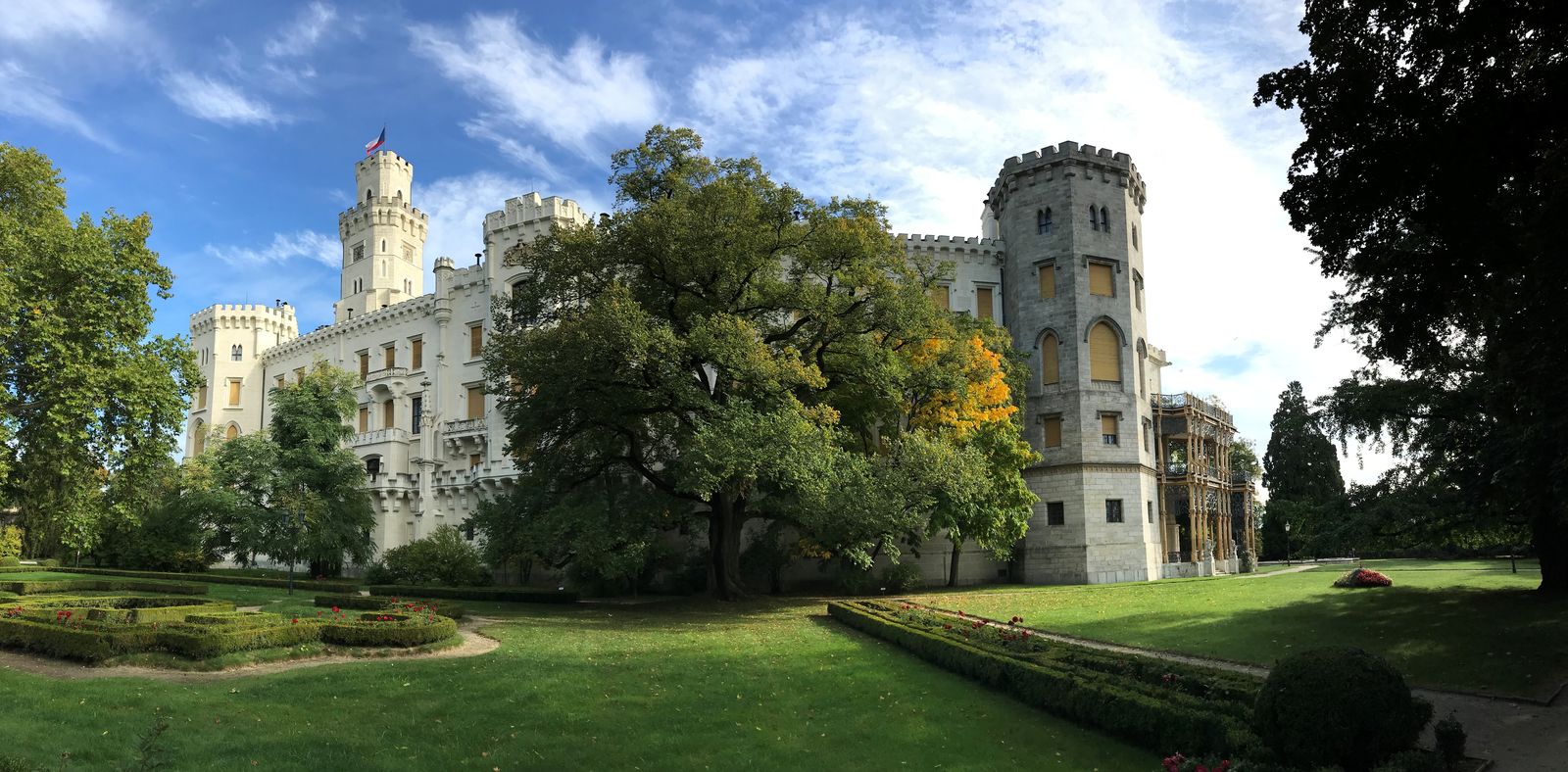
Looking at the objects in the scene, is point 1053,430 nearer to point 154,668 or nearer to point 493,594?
point 493,594

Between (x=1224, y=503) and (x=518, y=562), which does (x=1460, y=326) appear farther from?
(x=1224, y=503)

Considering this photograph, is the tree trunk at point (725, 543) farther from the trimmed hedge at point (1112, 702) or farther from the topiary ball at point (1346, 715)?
the topiary ball at point (1346, 715)

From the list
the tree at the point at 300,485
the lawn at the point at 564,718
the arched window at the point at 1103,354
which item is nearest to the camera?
the lawn at the point at 564,718

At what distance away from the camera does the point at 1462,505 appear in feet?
68.0

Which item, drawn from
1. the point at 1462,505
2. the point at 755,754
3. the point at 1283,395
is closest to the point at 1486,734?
the point at 755,754

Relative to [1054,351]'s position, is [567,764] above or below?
below

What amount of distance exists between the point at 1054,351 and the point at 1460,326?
82.9 ft

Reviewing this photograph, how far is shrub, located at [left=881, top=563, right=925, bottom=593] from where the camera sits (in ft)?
114

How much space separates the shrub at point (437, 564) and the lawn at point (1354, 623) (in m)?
18.9

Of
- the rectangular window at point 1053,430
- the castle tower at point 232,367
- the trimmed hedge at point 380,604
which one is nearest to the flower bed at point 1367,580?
the rectangular window at point 1053,430

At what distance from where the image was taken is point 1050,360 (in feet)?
132

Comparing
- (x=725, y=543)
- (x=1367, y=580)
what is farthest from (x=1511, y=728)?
(x=725, y=543)

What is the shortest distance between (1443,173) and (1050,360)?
27.9 meters

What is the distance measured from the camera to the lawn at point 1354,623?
52.1 feet
